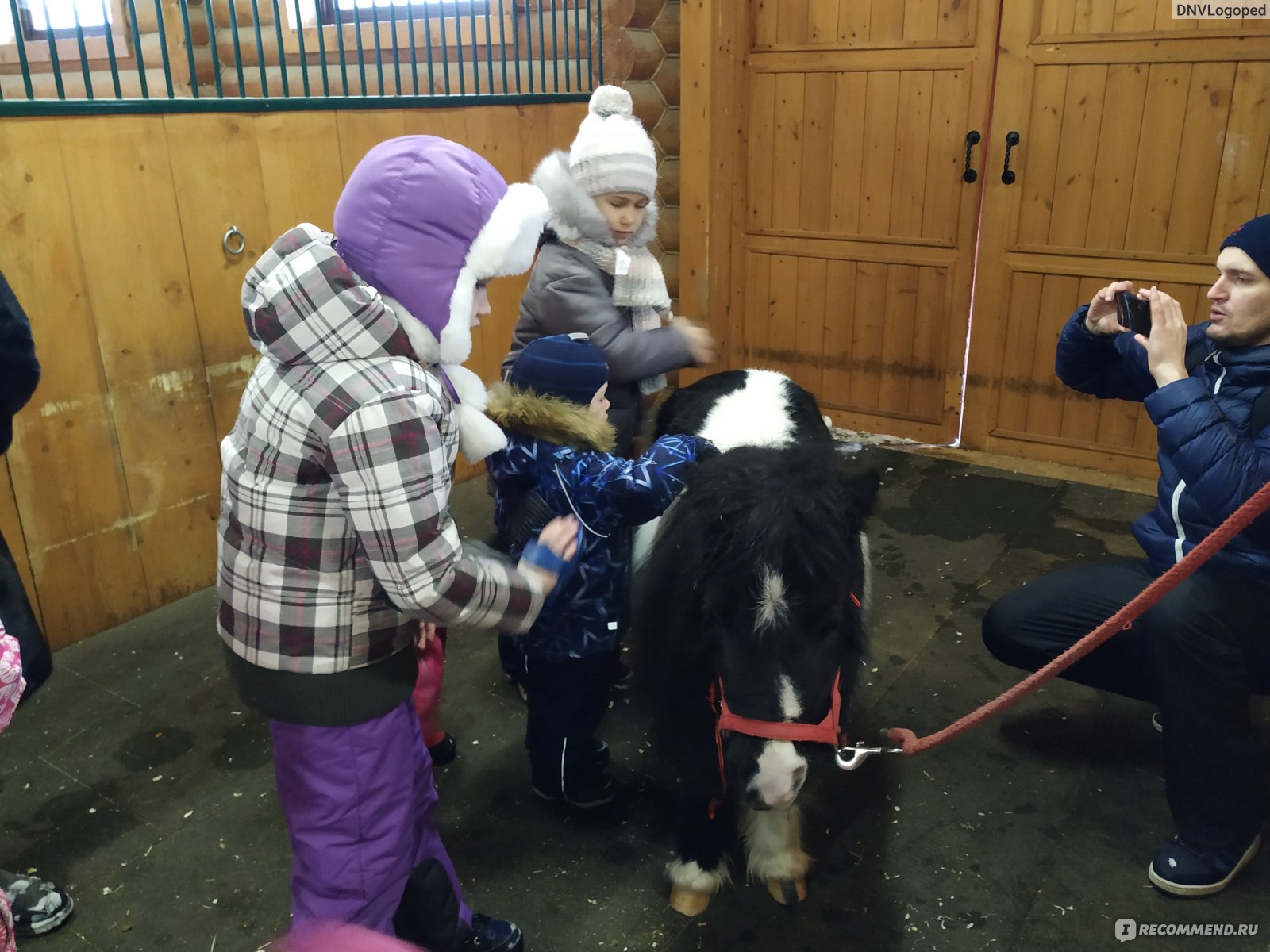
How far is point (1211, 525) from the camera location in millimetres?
1910

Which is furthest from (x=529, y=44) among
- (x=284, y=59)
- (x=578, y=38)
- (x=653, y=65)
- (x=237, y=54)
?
(x=237, y=54)

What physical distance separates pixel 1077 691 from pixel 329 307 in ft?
7.59

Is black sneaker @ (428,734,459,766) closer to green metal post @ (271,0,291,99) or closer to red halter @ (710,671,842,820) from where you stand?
red halter @ (710,671,842,820)

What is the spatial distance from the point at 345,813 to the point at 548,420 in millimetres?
760

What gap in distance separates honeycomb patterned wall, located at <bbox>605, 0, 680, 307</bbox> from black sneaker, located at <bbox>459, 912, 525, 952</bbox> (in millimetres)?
3622

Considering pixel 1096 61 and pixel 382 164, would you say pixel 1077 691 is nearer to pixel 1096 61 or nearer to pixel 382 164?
pixel 382 164

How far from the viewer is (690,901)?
1881mm

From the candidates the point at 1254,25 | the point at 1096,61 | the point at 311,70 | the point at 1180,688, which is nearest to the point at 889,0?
the point at 1096,61

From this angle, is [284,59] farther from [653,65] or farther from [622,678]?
[622,678]

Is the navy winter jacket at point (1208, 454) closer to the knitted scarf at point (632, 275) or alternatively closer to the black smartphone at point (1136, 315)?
the black smartphone at point (1136, 315)

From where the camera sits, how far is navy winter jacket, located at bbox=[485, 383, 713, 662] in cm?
174

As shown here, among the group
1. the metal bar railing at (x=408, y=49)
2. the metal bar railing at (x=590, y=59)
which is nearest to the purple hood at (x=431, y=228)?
the metal bar railing at (x=408, y=49)

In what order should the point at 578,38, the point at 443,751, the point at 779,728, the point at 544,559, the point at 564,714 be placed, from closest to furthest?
the point at 544,559, the point at 779,728, the point at 564,714, the point at 443,751, the point at 578,38

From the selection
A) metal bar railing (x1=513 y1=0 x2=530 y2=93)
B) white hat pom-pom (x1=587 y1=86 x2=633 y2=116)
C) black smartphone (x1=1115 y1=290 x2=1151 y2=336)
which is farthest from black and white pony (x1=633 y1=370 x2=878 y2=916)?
metal bar railing (x1=513 y1=0 x2=530 y2=93)
